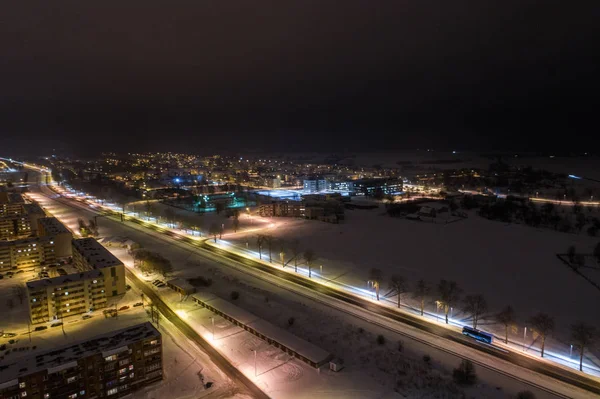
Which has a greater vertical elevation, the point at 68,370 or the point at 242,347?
the point at 68,370

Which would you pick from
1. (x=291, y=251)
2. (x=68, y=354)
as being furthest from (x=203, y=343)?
(x=291, y=251)

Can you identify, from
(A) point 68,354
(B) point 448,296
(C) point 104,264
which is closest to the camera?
(A) point 68,354

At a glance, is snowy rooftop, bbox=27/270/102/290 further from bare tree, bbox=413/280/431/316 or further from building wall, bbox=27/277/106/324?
bare tree, bbox=413/280/431/316

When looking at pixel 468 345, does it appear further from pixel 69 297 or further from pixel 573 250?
pixel 69 297

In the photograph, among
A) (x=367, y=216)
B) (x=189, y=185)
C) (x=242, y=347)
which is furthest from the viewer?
(x=189, y=185)

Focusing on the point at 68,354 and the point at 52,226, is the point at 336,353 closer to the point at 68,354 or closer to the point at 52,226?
the point at 68,354

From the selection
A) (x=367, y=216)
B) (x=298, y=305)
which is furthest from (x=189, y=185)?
(x=298, y=305)

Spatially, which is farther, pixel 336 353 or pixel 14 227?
pixel 14 227
